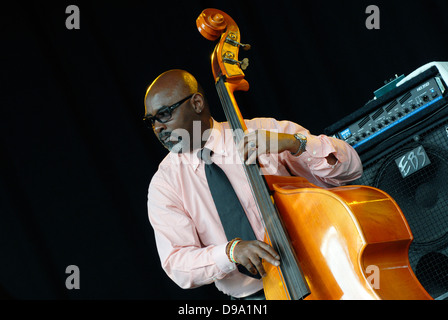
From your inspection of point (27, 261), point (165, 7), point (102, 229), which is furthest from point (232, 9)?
point (27, 261)

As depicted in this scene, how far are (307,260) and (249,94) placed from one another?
5.79ft

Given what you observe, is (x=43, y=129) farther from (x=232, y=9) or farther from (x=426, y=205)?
(x=426, y=205)

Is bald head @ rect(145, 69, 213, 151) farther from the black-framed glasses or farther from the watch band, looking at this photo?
the watch band

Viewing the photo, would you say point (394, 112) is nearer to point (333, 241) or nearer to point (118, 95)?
point (333, 241)

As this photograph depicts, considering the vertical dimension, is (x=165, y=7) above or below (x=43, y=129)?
above

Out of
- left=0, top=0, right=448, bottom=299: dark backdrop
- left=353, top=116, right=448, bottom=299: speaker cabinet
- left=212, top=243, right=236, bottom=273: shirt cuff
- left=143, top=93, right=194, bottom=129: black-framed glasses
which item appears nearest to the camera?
left=212, top=243, right=236, bottom=273: shirt cuff

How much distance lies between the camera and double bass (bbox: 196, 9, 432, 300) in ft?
3.71

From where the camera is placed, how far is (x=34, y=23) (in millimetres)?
2576

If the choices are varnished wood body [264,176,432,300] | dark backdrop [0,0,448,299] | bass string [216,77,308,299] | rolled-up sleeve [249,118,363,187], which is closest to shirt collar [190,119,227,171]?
rolled-up sleeve [249,118,363,187]

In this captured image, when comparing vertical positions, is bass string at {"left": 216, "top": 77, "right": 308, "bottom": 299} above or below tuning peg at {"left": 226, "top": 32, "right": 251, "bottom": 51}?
below

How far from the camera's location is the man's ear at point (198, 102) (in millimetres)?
1787

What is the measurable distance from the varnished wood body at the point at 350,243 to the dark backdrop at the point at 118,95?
1.38 metres

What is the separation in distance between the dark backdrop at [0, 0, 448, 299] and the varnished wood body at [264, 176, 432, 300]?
54.2 inches

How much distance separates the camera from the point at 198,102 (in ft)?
5.91
